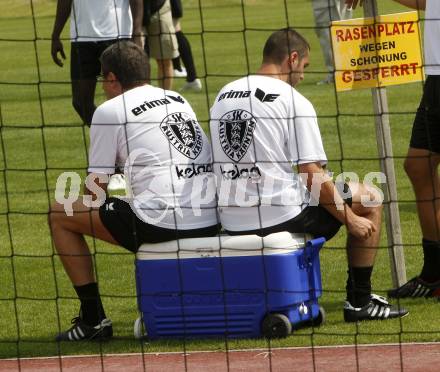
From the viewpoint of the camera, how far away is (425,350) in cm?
631

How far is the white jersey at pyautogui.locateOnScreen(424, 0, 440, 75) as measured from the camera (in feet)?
22.8

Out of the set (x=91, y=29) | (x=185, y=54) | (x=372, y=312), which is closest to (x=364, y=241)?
(x=372, y=312)

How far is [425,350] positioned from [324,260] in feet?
6.56

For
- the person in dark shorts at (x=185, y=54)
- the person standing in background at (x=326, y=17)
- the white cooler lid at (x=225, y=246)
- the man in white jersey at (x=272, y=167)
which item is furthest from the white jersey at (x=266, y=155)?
the person in dark shorts at (x=185, y=54)

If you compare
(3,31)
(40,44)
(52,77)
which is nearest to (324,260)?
(52,77)

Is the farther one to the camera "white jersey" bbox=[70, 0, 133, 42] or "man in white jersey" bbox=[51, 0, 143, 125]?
"white jersey" bbox=[70, 0, 133, 42]

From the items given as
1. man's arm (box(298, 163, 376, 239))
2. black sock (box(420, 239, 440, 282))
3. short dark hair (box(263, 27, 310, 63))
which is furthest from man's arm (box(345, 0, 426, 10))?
black sock (box(420, 239, 440, 282))

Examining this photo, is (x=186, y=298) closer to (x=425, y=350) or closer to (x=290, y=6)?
(x=425, y=350)

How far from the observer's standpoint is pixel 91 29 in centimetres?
1050

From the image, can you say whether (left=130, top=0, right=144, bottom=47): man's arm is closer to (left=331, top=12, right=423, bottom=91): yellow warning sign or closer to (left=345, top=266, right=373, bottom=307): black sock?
(left=331, top=12, right=423, bottom=91): yellow warning sign

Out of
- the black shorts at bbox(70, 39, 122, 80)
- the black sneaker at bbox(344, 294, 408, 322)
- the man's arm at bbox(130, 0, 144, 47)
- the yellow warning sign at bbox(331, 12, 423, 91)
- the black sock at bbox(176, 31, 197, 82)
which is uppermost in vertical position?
the black sock at bbox(176, 31, 197, 82)

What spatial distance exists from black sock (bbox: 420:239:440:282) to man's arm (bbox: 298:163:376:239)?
71 cm

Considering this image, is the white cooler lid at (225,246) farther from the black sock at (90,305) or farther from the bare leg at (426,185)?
the bare leg at (426,185)

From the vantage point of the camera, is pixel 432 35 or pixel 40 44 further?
pixel 40 44
